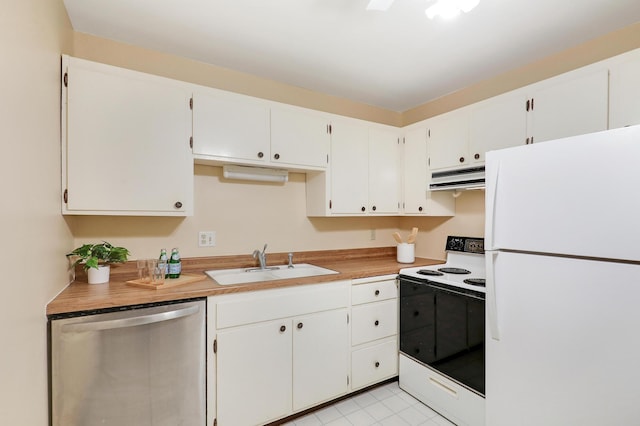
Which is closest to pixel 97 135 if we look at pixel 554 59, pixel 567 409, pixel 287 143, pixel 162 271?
pixel 162 271

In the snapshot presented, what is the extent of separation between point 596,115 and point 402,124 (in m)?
1.80

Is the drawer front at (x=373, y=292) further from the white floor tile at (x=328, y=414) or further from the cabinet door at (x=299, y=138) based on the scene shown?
the cabinet door at (x=299, y=138)

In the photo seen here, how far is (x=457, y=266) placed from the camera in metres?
2.56

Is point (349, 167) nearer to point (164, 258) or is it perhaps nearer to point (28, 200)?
point (164, 258)

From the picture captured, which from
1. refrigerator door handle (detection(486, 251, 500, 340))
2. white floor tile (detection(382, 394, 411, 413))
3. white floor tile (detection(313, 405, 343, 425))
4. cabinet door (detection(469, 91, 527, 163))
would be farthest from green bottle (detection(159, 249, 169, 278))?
cabinet door (detection(469, 91, 527, 163))

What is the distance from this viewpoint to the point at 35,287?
1.16 m

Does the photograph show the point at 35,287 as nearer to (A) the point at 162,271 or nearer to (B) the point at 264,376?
(A) the point at 162,271

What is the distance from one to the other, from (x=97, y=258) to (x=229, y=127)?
111 cm

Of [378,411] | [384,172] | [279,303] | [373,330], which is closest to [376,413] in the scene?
[378,411]

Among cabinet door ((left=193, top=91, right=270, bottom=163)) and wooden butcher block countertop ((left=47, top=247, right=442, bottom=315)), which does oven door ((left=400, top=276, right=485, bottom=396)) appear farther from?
cabinet door ((left=193, top=91, right=270, bottom=163))

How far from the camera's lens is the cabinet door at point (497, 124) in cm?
199

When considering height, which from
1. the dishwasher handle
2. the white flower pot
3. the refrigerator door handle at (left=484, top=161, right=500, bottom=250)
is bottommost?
the dishwasher handle

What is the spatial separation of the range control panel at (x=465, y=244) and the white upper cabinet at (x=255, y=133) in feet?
4.31

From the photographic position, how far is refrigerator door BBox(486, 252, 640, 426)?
116 centimetres
